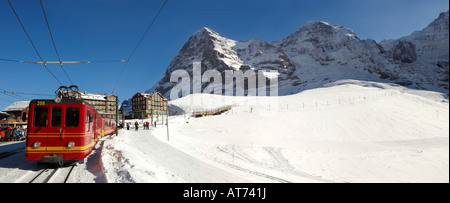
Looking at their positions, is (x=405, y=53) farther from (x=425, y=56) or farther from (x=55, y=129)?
(x=55, y=129)

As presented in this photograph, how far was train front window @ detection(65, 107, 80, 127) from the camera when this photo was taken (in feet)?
28.0

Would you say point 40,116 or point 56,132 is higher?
point 40,116

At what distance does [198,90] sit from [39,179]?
540 ft

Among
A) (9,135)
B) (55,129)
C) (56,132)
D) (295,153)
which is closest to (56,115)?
(55,129)

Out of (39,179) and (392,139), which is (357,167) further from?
(39,179)

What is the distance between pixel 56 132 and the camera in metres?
8.38

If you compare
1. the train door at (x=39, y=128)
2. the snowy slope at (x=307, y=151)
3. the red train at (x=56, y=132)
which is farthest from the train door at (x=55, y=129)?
the snowy slope at (x=307, y=151)

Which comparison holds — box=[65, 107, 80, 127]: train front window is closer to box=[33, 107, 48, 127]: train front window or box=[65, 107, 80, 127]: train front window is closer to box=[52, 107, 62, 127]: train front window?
box=[52, 107, 62, 127]: train front window

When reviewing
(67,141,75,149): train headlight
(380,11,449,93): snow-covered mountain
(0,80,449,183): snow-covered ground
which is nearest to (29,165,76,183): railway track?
(0,80,449,183): snow-covered ground

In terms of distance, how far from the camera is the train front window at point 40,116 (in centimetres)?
Result: 833

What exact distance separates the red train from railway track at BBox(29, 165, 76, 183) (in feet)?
1.33

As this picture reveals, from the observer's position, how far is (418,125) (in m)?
20.7

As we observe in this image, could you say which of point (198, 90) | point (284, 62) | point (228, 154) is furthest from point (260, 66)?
point (228, 154)

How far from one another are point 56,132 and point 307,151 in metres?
17.6
